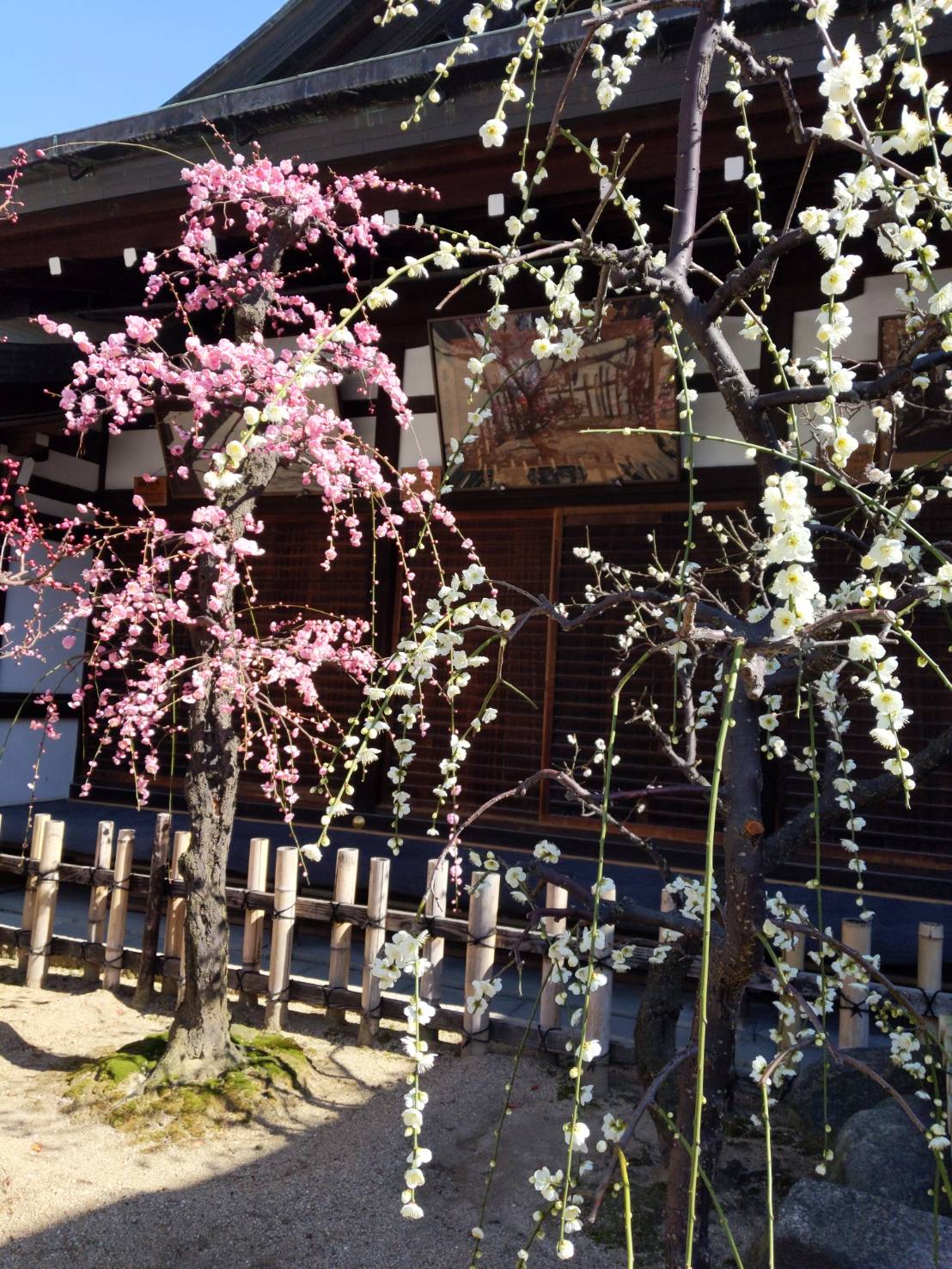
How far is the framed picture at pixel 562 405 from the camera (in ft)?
20.1

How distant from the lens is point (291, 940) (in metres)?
4.82

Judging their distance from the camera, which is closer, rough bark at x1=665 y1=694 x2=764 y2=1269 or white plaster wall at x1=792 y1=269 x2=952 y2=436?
rough bark at x1=665 y1=694 x2=764 y2=1269

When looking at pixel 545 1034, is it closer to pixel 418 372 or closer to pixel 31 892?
pixel 31 892

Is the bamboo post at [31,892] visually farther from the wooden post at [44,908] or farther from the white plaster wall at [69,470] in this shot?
the white plaster wall at [69,470]

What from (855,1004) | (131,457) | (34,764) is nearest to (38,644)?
(34,764)

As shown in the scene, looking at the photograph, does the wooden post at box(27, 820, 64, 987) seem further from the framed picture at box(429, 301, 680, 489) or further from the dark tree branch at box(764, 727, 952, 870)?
the dark tree branch at box(764, 727, 952, 870)

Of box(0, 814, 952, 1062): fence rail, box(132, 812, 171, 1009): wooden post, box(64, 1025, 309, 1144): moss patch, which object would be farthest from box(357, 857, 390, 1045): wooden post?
box(132, 812, 171, 1009): wooden post

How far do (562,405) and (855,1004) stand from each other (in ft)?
13.5

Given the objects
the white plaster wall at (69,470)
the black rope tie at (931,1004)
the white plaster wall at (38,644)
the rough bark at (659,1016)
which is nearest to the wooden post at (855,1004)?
the black rope tie at (931,1004)

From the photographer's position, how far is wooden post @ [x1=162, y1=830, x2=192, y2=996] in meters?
4.99

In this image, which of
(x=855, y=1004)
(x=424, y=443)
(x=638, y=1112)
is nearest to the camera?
(x=638, y=1112)

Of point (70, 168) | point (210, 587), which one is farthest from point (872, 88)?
point (70, 168)

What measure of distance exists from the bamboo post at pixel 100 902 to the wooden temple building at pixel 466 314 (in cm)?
142

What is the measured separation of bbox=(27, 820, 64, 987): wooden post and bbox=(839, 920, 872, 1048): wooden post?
163 inches
